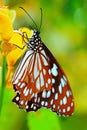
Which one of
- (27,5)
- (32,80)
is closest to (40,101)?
(32,80)

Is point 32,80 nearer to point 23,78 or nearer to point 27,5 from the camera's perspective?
point 23,78

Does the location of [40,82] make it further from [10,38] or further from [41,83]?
[10,38]

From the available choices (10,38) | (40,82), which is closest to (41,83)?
(40,82)

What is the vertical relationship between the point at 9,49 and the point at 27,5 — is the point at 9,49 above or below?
below

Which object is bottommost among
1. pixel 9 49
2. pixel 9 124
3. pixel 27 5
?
pixel 9 124

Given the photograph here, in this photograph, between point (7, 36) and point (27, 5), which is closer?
point (7, 36)
